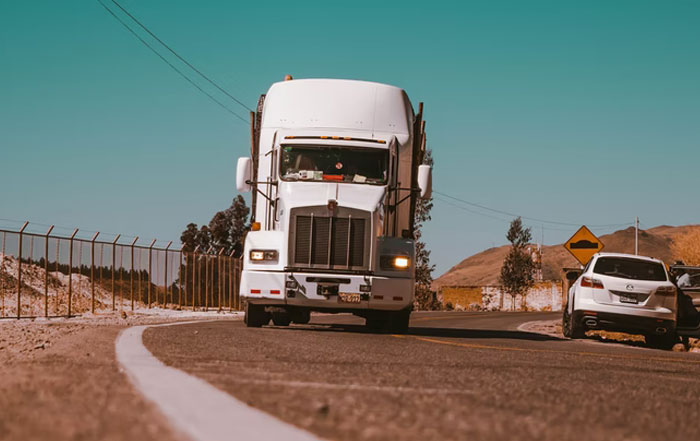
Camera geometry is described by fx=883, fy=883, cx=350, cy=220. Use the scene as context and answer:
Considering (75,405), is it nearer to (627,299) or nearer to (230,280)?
(627,299)

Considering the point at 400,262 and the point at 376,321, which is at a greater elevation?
the point at 400,262

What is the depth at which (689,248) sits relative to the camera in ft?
199

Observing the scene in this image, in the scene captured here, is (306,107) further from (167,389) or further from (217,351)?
(167,389)

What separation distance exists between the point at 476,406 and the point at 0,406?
2204mm

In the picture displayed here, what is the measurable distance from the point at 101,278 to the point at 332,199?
12259mm

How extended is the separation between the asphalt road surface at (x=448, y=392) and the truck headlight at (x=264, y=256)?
546 cm

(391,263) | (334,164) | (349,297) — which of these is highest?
(334,164)

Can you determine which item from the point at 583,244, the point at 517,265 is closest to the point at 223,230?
the point at 517,265

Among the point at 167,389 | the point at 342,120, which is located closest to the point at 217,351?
the point at 167,389

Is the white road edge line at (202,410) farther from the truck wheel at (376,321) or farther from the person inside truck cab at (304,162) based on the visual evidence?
the truck wheel at (376,321)

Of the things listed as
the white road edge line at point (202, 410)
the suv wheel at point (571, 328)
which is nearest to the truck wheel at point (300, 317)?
the suv wheel at point (571, 328)

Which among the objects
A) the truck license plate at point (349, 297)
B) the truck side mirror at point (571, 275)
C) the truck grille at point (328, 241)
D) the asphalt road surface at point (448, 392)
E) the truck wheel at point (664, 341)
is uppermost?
the truck grille at point (328, 241)

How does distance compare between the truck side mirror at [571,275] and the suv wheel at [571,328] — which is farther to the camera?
the truck side mirror at [571,275]

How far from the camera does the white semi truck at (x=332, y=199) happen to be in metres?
14.4
